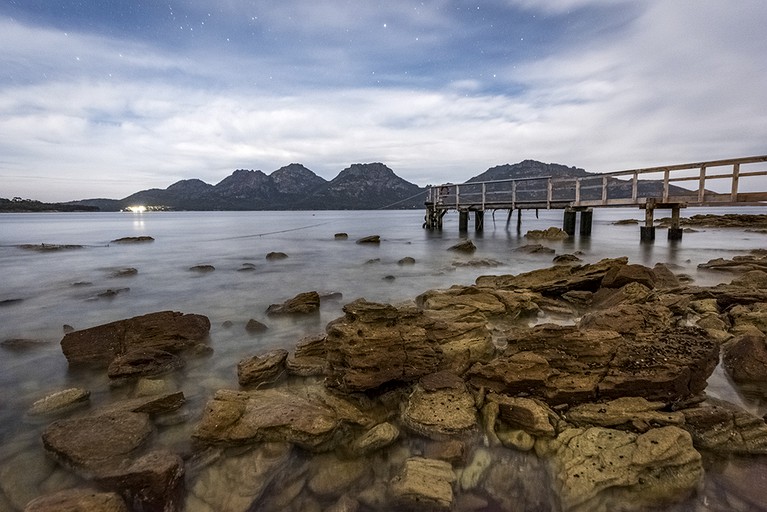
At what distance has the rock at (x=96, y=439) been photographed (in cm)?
410

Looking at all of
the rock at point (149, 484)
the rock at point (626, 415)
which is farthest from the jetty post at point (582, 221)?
the rock at point (149, 484)

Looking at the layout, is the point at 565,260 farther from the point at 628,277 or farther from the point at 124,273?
the point at 124,273

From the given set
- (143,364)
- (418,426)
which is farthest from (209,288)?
(418,426)

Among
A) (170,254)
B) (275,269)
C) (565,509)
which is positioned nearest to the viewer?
(565,509)

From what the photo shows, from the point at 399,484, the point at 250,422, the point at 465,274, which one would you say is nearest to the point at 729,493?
the point at 399,484

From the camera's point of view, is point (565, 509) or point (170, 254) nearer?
point (565, 509)

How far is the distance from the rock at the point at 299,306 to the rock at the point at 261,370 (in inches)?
132

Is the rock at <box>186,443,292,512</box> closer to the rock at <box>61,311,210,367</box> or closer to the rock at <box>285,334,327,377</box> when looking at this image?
the rock at <box>285,334,327,377</box>

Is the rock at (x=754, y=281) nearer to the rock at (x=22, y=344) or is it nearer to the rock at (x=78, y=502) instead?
the rock at (x=78, y=502)

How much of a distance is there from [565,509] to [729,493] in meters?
1.58

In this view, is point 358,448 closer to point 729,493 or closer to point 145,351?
point 729,493

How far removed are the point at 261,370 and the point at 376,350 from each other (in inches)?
78.0

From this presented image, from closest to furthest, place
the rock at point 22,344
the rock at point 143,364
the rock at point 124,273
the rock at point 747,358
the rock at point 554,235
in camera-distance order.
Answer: the rock at point 747,358
the rock at point 143,364
the rock at point 22,344
the rock at point 124,273
the rock at point 554,235

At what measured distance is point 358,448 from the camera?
14.3 feet
